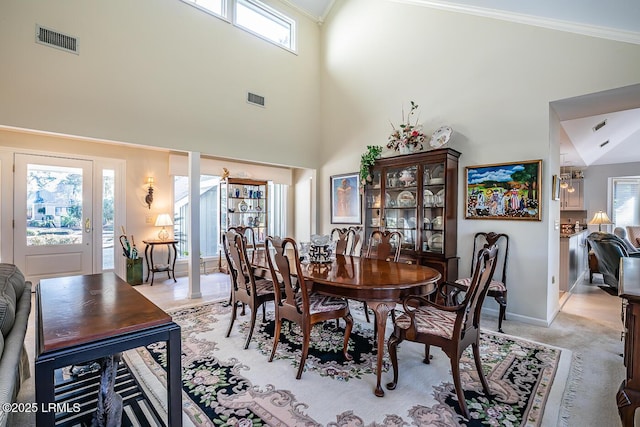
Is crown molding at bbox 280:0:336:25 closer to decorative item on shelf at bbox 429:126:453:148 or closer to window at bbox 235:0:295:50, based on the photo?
window at bbox 235:0:295:50

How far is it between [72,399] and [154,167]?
4.59m

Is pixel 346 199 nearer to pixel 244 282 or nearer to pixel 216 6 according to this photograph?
pixel 244 282

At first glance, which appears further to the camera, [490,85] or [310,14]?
[310,14]

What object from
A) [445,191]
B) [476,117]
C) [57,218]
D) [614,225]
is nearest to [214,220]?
[57,218]

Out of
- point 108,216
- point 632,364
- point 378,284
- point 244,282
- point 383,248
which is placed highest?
point 108,216

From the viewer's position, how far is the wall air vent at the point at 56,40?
11.1 feet

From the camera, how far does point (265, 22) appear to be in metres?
5.57

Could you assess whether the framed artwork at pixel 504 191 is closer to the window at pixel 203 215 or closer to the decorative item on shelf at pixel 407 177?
the decorative item on shelf at pixel 407 177

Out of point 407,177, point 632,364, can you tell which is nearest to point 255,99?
point 407,177

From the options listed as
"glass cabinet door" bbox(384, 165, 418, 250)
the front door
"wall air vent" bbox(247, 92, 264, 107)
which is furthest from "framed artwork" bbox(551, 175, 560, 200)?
the front door

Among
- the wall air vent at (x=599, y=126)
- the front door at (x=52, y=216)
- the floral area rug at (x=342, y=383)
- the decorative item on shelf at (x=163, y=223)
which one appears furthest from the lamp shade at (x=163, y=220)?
the wall air vent at (x=599, y=126)

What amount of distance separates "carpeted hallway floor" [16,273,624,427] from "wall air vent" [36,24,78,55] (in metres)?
3.23

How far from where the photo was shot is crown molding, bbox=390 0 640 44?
2.86 metres

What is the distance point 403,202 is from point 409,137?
954mm
